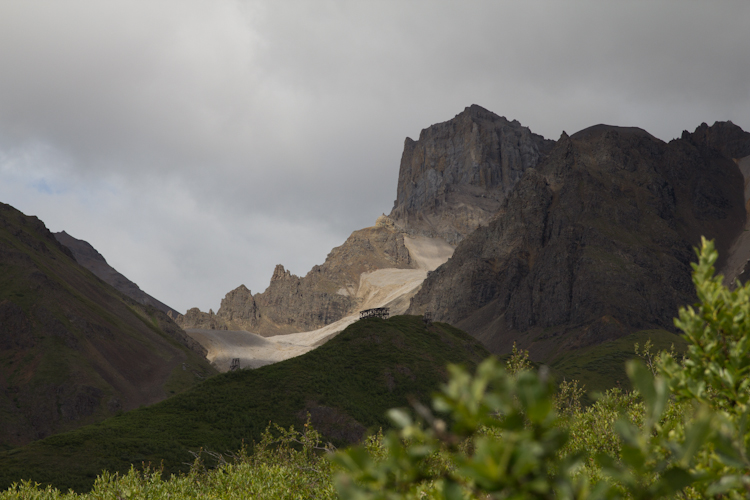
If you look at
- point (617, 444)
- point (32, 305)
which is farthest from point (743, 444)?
point (32, 305)

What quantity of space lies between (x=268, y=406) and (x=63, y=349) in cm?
6033

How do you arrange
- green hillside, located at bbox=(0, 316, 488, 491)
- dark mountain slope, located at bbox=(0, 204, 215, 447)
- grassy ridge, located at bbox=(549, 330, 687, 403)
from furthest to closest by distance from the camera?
1. grassy ridge, located at bbox=(549, 330, 687, 403)
2. dark mountain slope, located at bbox=(0, 204, 215, 447)
3. green hillside, located at bbox=(0, 316, 488, 491)

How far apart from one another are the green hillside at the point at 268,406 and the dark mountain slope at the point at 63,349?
31.6 metres

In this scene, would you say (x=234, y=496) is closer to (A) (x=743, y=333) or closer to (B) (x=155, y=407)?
(A) (x=743, y=333)

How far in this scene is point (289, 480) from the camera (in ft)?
59.1

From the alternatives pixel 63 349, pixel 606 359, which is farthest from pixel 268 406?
pixel 606 359

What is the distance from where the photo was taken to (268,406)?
82.9 meters

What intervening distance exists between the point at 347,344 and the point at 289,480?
306 feet

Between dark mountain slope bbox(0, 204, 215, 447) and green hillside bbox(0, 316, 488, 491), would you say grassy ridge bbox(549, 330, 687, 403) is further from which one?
dark mountain slope bbox(0, 204, 215, 447)

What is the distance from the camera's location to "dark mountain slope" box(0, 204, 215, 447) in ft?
326

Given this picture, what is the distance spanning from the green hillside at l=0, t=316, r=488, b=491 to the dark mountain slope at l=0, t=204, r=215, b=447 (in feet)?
104

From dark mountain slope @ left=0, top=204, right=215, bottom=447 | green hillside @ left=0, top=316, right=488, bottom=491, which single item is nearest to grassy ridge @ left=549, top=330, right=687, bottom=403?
green hillside @ left=0, top=316, right=488, bottom=491

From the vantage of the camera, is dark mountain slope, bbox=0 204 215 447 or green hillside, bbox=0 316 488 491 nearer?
green hillside, bbox=0 316 488 491

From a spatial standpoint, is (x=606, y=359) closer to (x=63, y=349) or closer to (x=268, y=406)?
(x=268, y=406)
